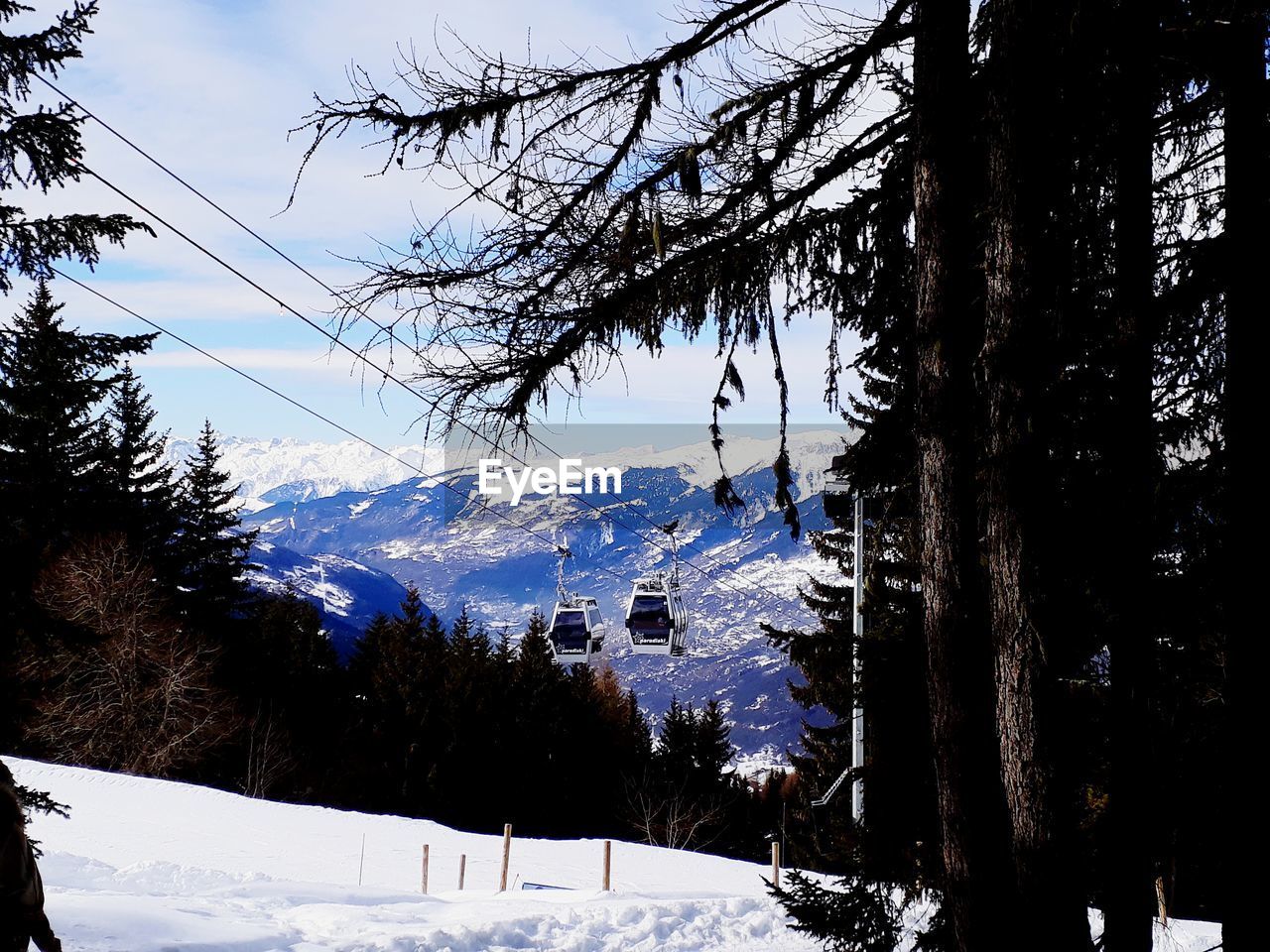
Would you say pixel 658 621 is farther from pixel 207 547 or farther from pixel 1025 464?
pixel 1025 464

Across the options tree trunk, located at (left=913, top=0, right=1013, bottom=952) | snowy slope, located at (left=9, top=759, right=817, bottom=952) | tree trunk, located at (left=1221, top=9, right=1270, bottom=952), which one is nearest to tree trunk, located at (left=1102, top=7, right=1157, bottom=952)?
tree trunk, located at (left=1221, top=9, right=1270, bottom=952)

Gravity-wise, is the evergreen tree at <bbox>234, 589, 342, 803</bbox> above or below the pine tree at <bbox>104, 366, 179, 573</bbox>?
below

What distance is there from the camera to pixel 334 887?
1420cm

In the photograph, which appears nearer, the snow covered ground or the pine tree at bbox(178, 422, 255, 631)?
the snow covered ground

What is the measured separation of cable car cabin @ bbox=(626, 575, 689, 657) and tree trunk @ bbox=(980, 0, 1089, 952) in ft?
71.9

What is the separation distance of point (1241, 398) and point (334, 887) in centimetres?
1331

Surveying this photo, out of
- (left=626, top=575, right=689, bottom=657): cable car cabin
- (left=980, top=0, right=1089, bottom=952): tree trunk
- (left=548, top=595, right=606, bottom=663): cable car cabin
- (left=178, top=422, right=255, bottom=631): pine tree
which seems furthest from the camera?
(left=178, top=422, right=255, bottom=631): pine tree

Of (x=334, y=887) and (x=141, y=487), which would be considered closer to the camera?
(x=334, y=887)

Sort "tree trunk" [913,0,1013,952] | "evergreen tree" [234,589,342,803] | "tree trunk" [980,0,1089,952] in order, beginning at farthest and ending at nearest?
1. "evergreen tree" [234,589,342,803]
2. "tree trunk" [913,0,1013,952]
3. "tree trunk" [980,0,1089,952]

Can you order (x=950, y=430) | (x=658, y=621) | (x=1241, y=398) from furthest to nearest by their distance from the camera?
(x=658, y=621) → (x=1241, y=398) → (x=950, y=430)

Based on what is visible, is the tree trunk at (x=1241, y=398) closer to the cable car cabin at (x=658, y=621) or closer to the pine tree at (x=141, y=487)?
the cable car cabin at (x=658, y=621)

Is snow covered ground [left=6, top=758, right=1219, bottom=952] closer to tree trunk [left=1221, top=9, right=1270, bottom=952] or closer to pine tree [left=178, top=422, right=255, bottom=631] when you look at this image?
tree trunk [left=1221, top=9, right=1270, bottom=952]

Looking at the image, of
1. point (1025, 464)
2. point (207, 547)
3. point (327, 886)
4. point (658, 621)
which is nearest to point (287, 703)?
point (207, 547)

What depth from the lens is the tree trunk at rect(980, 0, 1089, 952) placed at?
4223 millimetres
